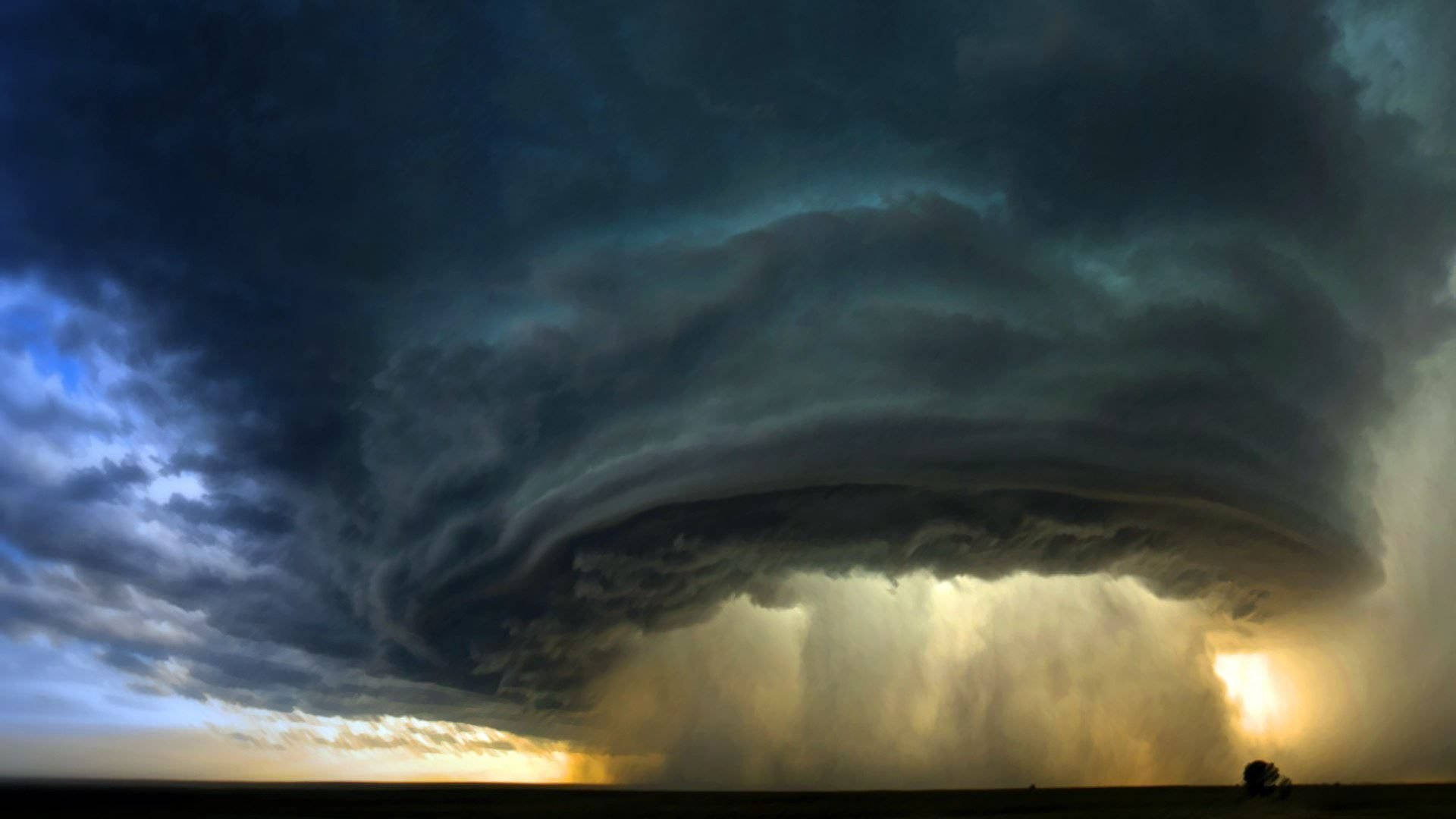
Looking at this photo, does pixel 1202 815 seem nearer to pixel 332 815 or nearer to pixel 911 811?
pixel 911 811

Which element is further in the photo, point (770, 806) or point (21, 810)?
point (770, 806)

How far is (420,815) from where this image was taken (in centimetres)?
13338

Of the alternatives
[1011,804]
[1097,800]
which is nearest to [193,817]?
[1011,804]

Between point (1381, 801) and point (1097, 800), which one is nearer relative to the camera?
point (1381, 801)

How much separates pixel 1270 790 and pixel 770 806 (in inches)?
3208

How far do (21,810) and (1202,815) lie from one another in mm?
157418

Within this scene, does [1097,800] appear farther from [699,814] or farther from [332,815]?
[332,815]

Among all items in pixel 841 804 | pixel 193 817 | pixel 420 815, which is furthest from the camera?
pixel 841 804

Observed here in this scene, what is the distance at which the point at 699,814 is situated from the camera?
123750 mm

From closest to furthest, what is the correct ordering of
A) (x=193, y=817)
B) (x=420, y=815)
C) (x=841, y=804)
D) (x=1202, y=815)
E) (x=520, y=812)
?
1. (x=1202, y=815)
2. (x=193, y=817)
3. (x=420, y=815)
4. (x=520, y=812)
5. (x=841, y=804)

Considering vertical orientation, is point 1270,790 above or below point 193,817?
above

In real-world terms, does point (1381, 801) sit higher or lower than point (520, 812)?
higher

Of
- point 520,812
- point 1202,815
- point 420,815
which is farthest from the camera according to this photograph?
point 520,812

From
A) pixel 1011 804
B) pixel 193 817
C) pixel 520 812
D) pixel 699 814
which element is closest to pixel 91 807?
pixel 193 817
